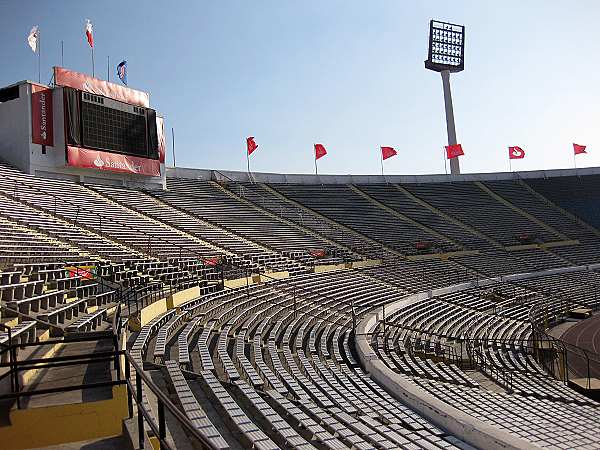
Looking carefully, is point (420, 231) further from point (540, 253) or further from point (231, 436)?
point (231, 436)

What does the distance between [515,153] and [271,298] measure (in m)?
41.0

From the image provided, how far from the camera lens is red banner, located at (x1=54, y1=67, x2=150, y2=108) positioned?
27.2m

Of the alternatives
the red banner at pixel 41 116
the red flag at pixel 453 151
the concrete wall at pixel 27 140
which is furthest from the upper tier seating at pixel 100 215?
the red flag at pixel 453 151

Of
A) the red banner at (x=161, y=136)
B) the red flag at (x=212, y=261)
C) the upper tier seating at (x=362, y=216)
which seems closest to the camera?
the red flag at (x=212, y=261)

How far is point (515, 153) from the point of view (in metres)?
52.1

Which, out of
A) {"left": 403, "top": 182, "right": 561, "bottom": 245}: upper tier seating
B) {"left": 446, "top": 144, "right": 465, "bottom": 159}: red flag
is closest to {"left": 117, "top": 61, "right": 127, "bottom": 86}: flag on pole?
{"left": 403, "top": 182, "right": 561, "bottom": 245}: upper tier seating

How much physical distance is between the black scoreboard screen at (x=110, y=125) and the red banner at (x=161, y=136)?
548mm

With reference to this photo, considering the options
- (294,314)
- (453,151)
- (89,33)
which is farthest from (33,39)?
(453,151)

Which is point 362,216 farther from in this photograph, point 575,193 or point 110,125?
point 575,193

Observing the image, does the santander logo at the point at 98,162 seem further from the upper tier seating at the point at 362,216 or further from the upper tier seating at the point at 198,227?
the upper tier seating at the point at 362,216

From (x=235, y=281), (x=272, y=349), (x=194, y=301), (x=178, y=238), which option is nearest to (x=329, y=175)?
(x=178, y=238)

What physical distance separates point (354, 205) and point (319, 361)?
3191cm

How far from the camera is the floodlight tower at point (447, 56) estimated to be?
56.2 m

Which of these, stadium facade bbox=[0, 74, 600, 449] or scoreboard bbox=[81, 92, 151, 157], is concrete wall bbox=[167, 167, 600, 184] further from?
scoreboard bbox=[81, 92, 151, 157]
